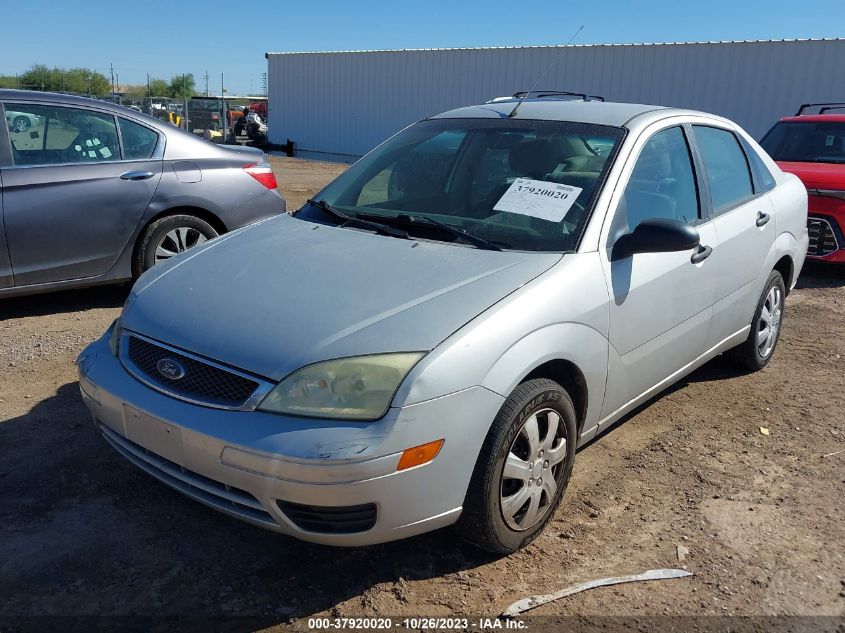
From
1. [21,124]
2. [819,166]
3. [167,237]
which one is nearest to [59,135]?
[21,124]

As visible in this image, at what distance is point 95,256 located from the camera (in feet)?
18.0

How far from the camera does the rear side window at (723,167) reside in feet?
13.5

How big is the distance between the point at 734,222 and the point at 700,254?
1.88 ft

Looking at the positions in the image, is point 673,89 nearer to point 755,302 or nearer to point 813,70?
point 813,70

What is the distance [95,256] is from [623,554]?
4.20m

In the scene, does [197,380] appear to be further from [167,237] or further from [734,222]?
[167,237]

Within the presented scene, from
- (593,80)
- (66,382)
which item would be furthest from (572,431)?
(593,80)

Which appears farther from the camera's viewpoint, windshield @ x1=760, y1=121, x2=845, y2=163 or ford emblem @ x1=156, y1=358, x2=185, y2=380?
windshield @ x1=760, y1=121, x2=845, y2=163

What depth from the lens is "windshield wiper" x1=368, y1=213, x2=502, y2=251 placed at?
10.5 ft

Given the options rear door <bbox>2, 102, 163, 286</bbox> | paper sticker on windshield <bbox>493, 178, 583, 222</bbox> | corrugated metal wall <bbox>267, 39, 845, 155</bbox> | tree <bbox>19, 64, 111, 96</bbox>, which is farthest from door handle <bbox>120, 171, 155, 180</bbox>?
tree <bbox>19, 64, 111, 96</bbox>

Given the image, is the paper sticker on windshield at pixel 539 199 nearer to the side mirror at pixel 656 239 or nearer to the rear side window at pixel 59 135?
the side mirror at pixel 656 239

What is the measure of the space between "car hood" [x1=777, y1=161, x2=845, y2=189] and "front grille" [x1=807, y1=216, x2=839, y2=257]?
333 millimetres

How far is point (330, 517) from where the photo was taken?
2.47m

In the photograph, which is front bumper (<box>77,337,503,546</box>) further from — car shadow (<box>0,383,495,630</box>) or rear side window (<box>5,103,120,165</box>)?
rear side window (<box>5,103,120,165</box>)
